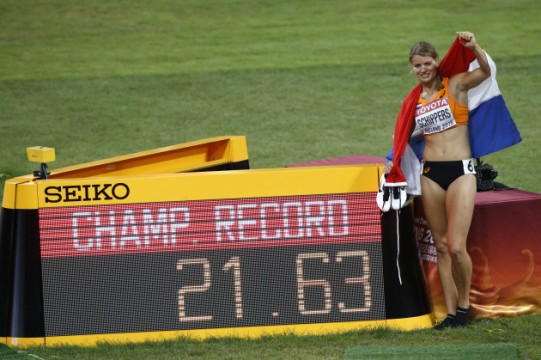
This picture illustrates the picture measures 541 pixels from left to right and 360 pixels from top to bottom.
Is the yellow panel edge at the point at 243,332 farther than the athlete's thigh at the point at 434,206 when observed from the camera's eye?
No

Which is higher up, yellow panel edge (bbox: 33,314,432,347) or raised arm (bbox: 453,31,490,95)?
raised arm (bbox: 453,31,490,95)

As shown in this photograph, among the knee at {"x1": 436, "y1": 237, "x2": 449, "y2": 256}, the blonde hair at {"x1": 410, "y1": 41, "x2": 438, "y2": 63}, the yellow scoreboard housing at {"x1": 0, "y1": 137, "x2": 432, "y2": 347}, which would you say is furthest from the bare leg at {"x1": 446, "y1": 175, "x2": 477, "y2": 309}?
the blonde hair at {"x1": 410, "y1": 41, "x2": 438, "y2": 63}

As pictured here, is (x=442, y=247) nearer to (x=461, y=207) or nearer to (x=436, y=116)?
(x=461, y=207)

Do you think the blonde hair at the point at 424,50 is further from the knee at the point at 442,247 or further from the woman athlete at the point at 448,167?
the knee at the point at 442,247

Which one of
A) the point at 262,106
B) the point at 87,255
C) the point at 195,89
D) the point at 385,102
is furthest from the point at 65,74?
the point at 87,255

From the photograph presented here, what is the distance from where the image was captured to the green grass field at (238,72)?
1412 cm

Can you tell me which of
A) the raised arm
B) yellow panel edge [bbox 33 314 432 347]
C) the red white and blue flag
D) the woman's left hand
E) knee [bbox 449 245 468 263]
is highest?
the woman's left hand

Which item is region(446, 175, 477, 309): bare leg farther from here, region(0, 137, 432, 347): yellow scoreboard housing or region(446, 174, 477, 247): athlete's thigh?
region(0, 137, 432, 347): yellow scoreboard housing

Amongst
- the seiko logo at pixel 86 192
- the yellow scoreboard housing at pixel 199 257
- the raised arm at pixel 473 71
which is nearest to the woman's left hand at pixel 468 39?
the raised arm at pixel 473 71

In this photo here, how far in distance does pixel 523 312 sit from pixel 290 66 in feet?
36.3

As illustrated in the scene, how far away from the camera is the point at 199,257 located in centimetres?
681

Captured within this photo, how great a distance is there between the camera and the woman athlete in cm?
682

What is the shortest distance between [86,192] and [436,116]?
6.92 feet

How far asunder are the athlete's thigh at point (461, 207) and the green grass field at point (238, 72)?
452 cm
